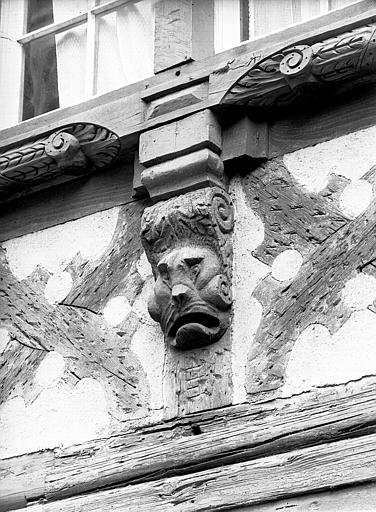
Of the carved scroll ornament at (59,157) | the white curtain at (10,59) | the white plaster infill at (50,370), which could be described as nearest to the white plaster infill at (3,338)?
the white plaster infill at (50,370)

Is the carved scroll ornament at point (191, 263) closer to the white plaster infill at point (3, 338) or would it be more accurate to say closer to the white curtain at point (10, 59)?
the white plaster infill at point (3, 338)

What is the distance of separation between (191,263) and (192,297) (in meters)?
0.11

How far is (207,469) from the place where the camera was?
411 cm

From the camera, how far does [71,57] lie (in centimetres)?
523

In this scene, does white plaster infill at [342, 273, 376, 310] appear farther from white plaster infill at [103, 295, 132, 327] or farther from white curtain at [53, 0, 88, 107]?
white curtain at [53, 0, 88, 107]

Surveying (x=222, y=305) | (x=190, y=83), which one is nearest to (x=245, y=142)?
(x=190, y=83)

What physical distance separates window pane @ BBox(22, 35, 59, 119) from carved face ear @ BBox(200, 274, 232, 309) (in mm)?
1198

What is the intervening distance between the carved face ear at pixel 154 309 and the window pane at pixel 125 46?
3.15ft

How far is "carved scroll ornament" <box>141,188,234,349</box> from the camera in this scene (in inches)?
168

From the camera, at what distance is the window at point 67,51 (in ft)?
16.7

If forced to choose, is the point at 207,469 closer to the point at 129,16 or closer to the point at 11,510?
the point at 11,510

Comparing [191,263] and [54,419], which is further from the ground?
[191,263]

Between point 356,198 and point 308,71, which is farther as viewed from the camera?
point 308,71

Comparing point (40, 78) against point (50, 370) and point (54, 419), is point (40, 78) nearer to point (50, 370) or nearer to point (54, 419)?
point (50, 370)
